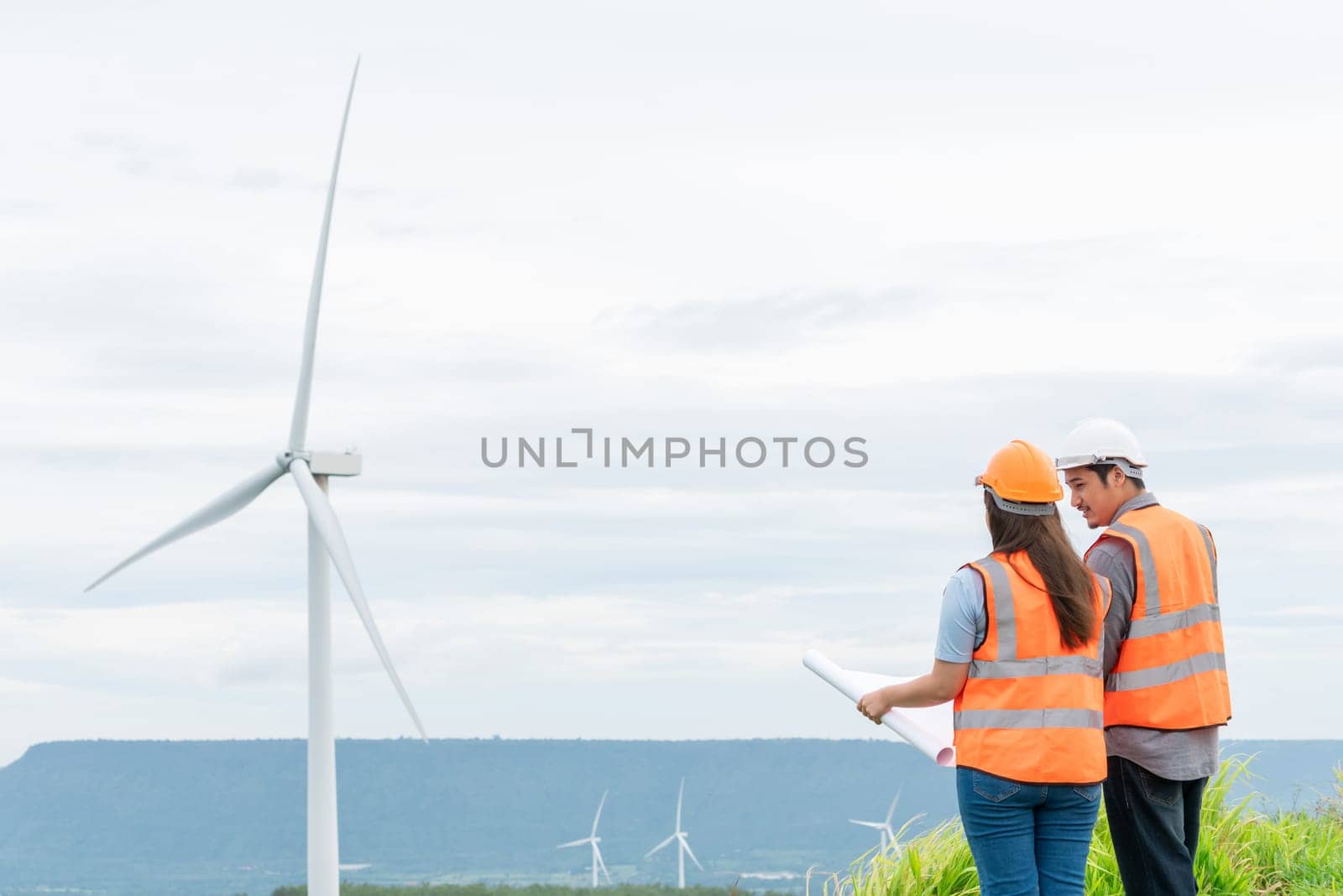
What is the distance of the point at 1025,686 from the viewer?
6.12m

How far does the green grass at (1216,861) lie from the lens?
10164 mm

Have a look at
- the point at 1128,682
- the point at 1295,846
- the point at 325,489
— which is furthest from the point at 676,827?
the point at 1128,682

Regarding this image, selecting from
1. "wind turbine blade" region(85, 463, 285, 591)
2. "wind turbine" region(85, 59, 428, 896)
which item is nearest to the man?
"wind turbine" region(85, 59, 428, 896)

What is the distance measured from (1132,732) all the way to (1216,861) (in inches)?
153

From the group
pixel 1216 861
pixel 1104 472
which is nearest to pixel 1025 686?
pixel 1104 472

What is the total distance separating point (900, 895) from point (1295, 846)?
3688 millimetres

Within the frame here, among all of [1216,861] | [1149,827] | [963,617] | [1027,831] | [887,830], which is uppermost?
[963,617]

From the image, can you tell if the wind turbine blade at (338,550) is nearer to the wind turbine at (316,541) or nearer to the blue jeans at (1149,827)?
the wind turbine at (316,541)

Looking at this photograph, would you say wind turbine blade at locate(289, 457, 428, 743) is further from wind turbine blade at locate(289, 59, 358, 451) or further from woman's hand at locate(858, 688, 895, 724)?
woman's hand at locate(858, 688, 895, 724)

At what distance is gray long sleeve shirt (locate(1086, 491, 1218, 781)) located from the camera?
287 inches

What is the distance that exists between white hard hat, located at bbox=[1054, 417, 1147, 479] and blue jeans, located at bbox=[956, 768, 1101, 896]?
190 cm

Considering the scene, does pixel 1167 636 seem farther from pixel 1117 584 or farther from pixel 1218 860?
pixel 1218 860

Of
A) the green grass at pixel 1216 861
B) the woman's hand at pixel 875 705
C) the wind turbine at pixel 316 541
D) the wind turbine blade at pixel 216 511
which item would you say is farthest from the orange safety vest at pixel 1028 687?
the wind turbine blade at pixel 216 511

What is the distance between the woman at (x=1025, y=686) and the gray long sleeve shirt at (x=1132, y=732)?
98cm
